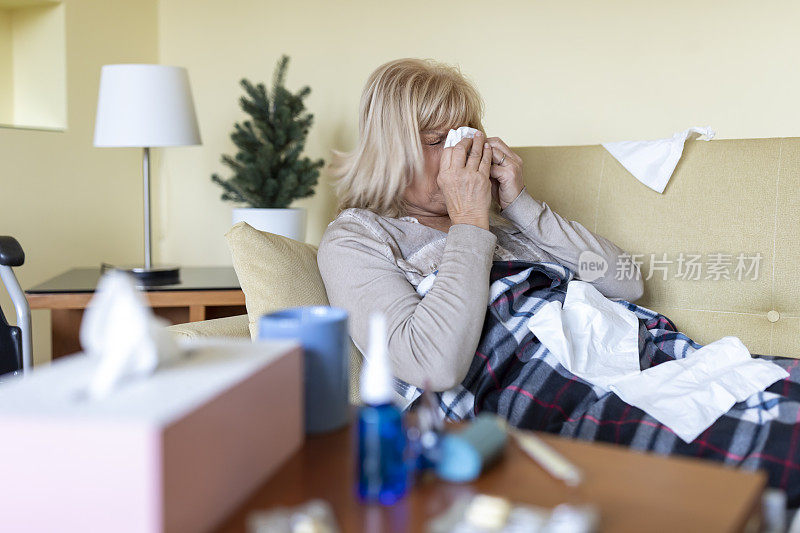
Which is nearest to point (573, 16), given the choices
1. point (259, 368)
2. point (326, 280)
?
point (326, 280)

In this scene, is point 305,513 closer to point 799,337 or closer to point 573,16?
point 799,337

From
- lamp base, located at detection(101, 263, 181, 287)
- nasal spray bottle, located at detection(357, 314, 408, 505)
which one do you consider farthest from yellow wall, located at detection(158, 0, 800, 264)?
nasal spray bottle, located at detection(357, 314, 408, 505)

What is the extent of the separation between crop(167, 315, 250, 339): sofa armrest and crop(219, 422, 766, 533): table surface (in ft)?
2.37

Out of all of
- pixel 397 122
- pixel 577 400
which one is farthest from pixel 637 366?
pixel 397 122

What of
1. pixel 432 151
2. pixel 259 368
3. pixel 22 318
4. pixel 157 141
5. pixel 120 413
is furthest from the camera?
pixel 157 141

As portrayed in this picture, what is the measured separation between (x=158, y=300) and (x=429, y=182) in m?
0.97

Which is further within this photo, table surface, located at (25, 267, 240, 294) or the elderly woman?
table surface, located at (25, 267, 240, 294)

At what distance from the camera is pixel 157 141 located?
234 cm

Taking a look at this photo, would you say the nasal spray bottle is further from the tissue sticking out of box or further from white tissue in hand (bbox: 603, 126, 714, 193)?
white tissue in hand (bbox: 603, 126, 714, 193)

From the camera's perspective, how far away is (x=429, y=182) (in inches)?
62.5

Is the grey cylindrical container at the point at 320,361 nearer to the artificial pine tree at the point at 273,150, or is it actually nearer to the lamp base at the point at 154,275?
the lamp base at the point at 154,275

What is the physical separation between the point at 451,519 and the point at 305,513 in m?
0.11

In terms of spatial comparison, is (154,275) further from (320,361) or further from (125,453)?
(125,453)

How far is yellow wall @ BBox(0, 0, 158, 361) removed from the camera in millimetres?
2795
